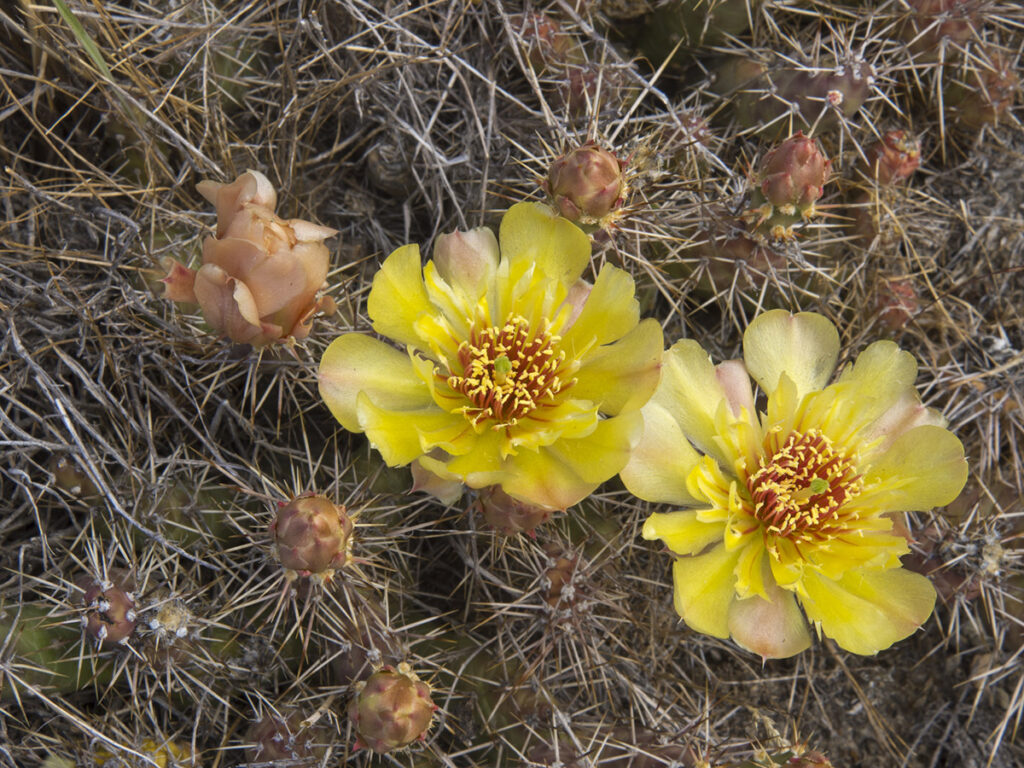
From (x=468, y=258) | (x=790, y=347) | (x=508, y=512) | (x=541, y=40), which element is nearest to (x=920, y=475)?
(x=790, y=347)

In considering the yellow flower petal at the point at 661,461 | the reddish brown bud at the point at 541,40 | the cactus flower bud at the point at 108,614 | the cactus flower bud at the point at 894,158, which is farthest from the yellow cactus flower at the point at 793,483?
the cactus flower bud at the point at 108,614

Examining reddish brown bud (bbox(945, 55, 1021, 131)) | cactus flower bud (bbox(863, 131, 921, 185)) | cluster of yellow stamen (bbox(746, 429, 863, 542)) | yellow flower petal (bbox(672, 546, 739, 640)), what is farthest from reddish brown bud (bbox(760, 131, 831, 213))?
reddish brown bud (bbox(945, 55, 1021, 131))

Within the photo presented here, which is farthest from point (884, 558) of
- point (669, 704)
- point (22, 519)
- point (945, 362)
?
point (22, 519)

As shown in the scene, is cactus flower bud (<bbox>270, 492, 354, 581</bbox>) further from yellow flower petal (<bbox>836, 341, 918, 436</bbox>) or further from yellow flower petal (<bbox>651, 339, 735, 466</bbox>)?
yellow flower petal (<bbox>836, 341, 918, 436</bbox>)

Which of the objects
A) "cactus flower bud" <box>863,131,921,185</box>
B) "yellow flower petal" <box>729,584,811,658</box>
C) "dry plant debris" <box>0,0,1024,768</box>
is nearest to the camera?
"yellow flower petal" <box>729,584,811,658</box>

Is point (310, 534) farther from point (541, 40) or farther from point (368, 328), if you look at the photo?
point (541, 40)

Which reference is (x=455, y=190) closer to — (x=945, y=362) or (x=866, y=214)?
(x=866, y=214)
